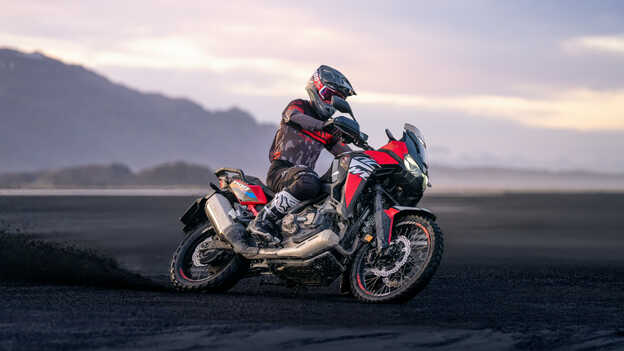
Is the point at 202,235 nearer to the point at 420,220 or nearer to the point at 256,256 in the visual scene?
the point at 256,256

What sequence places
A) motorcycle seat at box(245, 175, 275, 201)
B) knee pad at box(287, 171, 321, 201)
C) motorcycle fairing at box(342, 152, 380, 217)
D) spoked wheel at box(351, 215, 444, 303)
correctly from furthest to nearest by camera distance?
motorcycle seat at box(245, 175, 275, 201) < knee pad at box(287, 171, 321, 201) < motorcycle fairing at box(342, 152, 380, 217) < spoked wheel at box(351, 215, 444, 303)

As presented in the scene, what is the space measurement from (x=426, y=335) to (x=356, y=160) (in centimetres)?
240

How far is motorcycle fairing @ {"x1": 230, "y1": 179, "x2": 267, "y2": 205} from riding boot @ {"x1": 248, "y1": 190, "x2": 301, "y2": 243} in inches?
13.4

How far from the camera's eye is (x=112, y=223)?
77.9ft

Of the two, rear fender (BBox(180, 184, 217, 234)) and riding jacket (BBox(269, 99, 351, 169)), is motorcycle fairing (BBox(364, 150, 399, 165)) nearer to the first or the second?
riding jacket (BBox(269, 99, 351, 169))

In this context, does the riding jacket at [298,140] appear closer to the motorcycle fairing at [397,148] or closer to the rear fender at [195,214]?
the motorcycle fairing at [397,148]

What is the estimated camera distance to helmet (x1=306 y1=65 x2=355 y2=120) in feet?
29.9

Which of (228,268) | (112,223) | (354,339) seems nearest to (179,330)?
(354,339)

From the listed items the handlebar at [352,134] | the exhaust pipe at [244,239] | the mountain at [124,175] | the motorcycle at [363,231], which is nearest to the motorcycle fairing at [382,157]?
Answer: the motorcycle at [363,231]

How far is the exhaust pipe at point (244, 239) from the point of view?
8.26m

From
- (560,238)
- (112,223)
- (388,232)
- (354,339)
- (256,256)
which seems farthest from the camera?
(112,223)

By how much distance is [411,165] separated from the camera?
8305 mm

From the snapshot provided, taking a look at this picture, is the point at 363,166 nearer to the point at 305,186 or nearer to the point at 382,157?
the point at 382,157

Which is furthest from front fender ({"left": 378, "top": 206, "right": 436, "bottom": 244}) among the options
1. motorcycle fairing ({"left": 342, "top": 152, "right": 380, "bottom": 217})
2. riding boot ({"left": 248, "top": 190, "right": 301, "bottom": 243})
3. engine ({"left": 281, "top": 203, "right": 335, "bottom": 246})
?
riding boot ({"left": 248, "top": 190, "right": 301, "bottom": 243})
